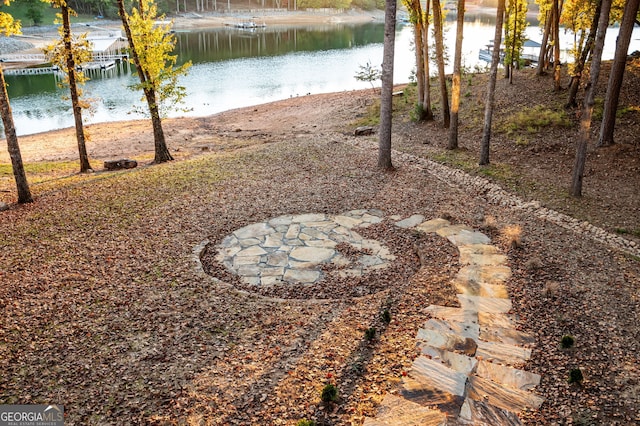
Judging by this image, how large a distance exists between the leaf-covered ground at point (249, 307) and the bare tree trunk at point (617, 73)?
2.12 feet

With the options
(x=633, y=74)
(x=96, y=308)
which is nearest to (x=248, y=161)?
(x=96, y=308)

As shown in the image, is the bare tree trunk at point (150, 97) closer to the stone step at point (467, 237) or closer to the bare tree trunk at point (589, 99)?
the stone step at point (467, 237)

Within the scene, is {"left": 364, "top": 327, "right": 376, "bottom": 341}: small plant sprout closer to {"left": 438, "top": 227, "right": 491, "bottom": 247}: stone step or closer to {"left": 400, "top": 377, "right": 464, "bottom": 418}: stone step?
{"left": 400, "top": 377, "right": 464, "bottom": 418}: stone step

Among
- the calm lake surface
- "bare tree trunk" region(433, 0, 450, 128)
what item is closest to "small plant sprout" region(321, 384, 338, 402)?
"bare tree trunk" region(433, 0, 450, 128)

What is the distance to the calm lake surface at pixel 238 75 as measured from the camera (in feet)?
105

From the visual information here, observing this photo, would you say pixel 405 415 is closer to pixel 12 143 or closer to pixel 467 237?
pixel 467 237

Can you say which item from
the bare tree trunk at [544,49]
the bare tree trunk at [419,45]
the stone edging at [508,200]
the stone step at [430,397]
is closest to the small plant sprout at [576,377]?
the stone step at [430,397]

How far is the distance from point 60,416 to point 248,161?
11.2 metres

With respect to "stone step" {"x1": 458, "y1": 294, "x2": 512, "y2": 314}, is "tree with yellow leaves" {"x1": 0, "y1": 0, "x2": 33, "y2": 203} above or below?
above

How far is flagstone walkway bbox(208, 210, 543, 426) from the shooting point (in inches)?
194

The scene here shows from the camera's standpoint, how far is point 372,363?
571cm

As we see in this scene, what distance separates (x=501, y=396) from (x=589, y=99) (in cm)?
790

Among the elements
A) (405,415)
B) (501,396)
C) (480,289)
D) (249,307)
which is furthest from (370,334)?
A: (480,289)

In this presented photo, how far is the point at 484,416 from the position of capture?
4.76 metres
